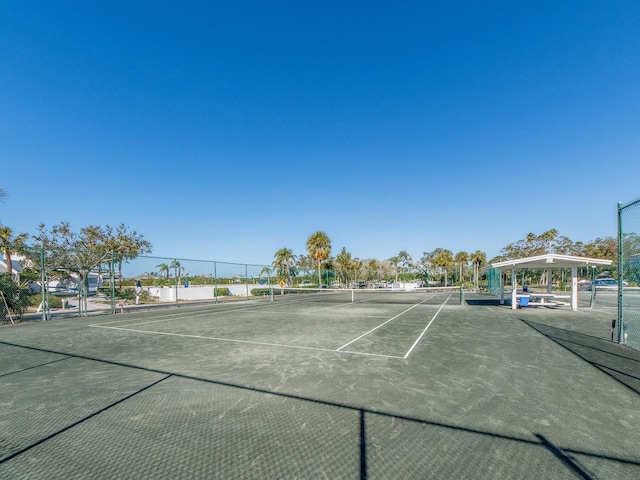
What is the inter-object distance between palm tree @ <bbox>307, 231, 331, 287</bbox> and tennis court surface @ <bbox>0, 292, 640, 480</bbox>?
128 feet

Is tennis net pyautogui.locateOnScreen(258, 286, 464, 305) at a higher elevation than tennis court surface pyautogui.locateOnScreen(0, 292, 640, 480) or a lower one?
lower

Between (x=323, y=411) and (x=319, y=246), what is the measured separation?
143 ft

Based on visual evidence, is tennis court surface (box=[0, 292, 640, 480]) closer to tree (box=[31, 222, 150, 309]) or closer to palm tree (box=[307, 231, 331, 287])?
tree (box=[31, 222, 150, 309])

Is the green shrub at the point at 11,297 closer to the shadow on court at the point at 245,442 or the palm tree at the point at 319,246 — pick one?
the shadow on court at the point at 245,442

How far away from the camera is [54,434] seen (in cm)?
334

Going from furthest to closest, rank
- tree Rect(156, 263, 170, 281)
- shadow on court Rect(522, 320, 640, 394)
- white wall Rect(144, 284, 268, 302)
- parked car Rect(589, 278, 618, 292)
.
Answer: parked car Rect(589, 278, 618, 292) < white wall Rect(144, 284, 268, 302) < tree Rect(156, 263, 170, 281) < shadow on court Rect(522, 320, 640, 394)

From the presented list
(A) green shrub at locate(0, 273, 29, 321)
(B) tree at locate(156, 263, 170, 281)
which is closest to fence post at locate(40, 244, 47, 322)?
(A) green shrub at locate(0, 273, 29, 321)

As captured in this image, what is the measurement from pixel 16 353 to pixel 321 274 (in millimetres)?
37505

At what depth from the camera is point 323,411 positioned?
3857 millimetres

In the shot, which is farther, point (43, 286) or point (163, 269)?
point (163, 269)

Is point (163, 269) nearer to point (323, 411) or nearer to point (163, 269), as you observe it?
point (163, 269)

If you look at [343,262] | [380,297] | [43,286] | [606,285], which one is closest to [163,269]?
[43,286]

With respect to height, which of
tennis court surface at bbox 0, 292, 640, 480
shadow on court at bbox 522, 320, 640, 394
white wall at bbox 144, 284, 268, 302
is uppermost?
tennis court surface at bbox 0, 292, 640, 480

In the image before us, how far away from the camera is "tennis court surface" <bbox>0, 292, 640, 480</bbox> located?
2.79 metres
